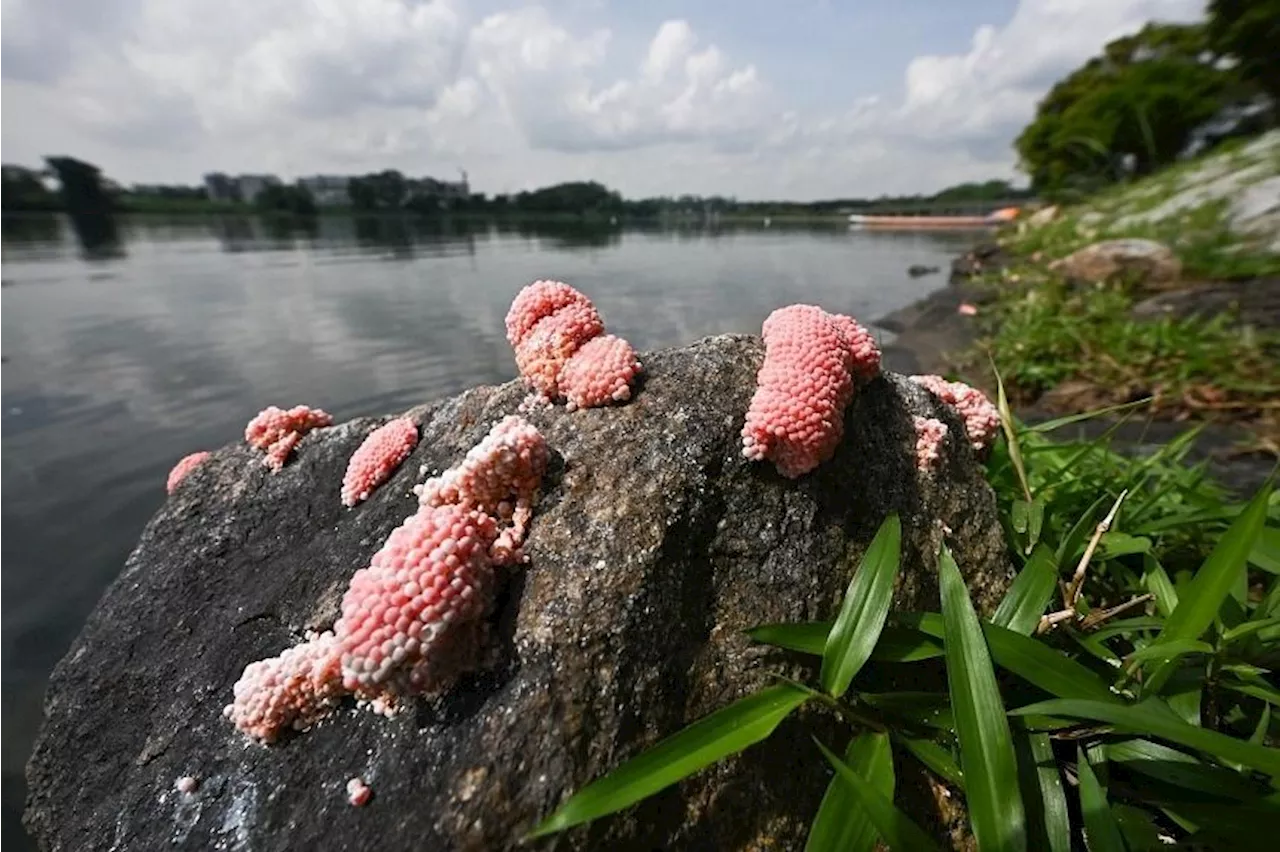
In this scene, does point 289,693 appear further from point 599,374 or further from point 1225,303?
point 1225,303

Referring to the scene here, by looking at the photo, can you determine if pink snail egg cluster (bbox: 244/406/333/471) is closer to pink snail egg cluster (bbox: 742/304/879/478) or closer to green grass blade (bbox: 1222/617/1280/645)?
pink snail egg cluster (bbox: 742/304/879/478)

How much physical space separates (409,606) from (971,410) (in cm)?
219

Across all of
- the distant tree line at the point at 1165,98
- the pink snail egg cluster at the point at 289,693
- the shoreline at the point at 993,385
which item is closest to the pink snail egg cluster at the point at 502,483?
the pink snail egg cluster at the point at 289,693

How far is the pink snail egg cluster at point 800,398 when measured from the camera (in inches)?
69.7

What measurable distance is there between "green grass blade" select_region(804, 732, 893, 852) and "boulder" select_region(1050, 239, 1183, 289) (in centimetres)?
1031

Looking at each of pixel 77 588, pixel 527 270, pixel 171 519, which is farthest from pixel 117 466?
pixel 527 270

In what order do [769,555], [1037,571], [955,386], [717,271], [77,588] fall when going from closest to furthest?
[769,555] < [1037,571] < [955,386] < [77,588] < [717,271]

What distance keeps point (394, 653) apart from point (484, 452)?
542mm

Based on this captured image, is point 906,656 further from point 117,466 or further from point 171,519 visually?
point 117,466

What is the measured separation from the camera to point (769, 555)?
1745 mm

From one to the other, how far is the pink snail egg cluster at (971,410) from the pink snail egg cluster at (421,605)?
1637 mm

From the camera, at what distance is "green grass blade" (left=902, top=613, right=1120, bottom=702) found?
4.82 ft

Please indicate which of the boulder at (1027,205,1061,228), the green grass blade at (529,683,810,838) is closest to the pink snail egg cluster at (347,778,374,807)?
the green grass blade at (529,683,810,838)

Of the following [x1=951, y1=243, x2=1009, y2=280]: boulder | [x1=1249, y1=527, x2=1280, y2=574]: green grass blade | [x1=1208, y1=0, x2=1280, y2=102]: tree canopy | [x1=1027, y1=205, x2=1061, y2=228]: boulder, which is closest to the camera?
[x1=1249, y1=527, x2=1280, y2=574]: green grass blade
